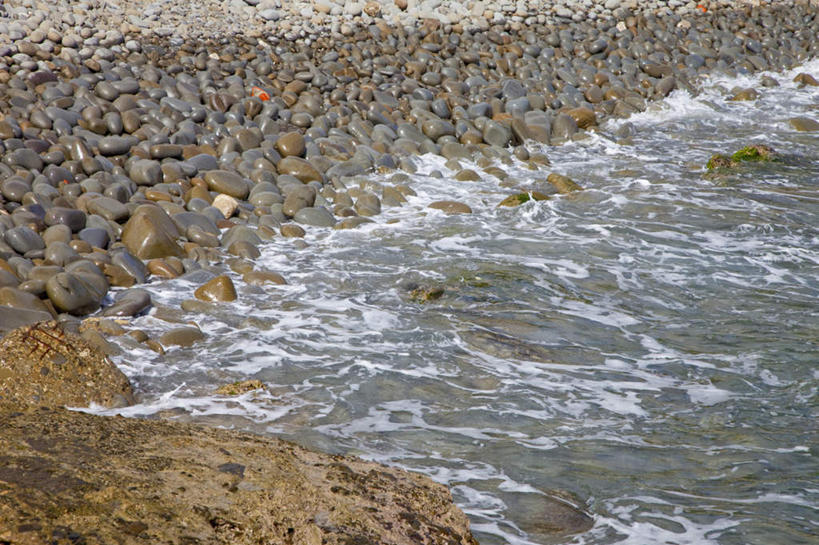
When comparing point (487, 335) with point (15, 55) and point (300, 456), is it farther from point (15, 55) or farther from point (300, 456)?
point (15, 55)

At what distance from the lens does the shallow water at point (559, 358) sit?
4.18 metres

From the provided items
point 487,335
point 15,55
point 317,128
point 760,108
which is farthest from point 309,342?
point 760,108

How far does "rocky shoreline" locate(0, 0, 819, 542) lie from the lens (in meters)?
6.96

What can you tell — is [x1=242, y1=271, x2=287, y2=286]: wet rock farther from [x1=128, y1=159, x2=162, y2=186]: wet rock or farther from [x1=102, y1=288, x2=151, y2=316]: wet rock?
[x1=128, y1=159, x2=162, y2=186]: wet rock

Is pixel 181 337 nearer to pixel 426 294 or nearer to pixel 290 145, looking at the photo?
pixel 426 294

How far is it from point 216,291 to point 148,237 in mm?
1126

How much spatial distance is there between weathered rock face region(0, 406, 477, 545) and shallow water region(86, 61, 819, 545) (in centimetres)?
87

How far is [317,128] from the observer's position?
10531mm

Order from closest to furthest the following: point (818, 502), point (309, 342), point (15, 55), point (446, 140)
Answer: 1. point (818, 502)
2. point (309, 342)
3. point (15, 55)
4. point (446, 140)

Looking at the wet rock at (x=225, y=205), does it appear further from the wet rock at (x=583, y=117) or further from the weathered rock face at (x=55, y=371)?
the wet rock at (x=583, y=117)

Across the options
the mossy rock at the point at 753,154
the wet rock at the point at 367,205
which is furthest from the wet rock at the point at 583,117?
the wet rock at the point at 367,205

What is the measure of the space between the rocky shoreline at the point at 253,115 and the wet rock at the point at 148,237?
0.02m

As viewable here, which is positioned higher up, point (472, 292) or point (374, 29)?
point (374, 29)

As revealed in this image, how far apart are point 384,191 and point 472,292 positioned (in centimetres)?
278
